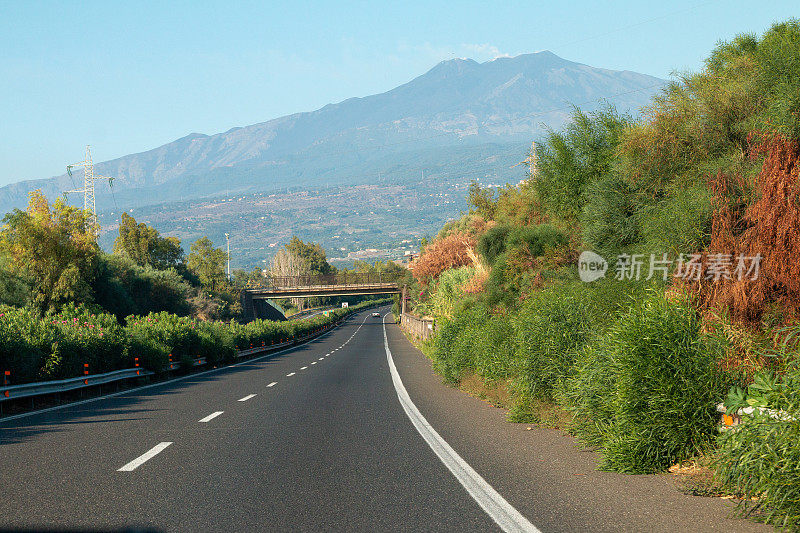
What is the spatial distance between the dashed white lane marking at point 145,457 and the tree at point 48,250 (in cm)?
4401

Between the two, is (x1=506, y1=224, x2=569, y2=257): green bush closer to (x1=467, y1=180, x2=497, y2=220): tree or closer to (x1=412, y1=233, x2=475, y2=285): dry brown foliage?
(x1=412, y1=233, x2=475, y2=285): dry brown foliage

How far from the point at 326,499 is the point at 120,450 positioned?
371 centimetres

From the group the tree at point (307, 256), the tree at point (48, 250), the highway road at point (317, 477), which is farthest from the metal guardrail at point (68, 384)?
the tree at point (307, 256)

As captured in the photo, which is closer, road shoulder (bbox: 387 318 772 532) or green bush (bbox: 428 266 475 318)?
road shoulder (bbox: 387 318 772 532)

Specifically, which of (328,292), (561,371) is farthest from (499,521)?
(328,292)

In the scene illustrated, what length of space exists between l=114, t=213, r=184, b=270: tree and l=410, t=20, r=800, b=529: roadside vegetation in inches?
2894

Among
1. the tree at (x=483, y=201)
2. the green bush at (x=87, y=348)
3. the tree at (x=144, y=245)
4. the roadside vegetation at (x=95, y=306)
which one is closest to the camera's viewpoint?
the green bush at (x=87, y=348)

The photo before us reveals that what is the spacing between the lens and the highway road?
5828mm

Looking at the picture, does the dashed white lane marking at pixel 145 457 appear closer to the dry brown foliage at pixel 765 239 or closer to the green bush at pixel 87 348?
the dry brown foliage at pixel 765 239

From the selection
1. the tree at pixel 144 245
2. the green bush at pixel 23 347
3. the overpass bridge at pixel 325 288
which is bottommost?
the overpass bridge at pixel 325 288

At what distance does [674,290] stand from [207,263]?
4553 inches

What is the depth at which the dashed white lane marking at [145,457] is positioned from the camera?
787 centimetres

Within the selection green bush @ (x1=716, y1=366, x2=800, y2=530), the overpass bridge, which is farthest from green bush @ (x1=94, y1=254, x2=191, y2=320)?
green bush @ (x1=716, y1=366, x2=800, y2=530)

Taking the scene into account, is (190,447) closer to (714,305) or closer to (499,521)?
(499,521)
